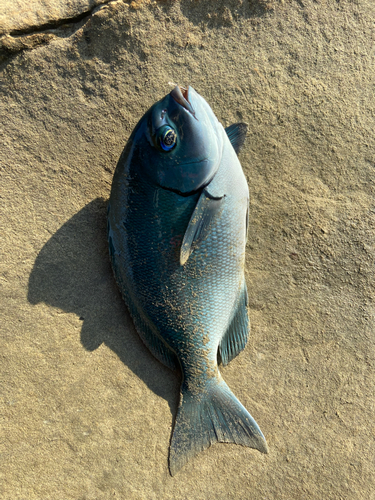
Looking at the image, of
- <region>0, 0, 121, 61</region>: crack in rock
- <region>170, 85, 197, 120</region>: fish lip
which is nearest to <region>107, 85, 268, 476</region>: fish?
<region>170, 85, 197, 120</region>: fish lip

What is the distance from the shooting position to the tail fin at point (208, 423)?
183 cm

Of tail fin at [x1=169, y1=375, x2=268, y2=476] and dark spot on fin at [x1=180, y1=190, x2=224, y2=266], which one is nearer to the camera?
dark spot on fin at [x1=180, y1=190, x2=224, y2=266]

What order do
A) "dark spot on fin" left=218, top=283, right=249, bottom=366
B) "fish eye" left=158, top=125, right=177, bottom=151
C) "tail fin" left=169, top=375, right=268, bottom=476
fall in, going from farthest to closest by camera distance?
"dark spot on fin" left=218, top=283, right=249, bottom=366
"tail fin" left=169, top=375, right=268, bottom=476
"fish eye" left=158, top=125, right=177, bottom=151

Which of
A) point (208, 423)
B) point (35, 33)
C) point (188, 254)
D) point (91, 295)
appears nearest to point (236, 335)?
point (208, 423)

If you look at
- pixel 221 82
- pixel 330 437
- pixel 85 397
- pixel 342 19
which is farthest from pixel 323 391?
pixel 342 19

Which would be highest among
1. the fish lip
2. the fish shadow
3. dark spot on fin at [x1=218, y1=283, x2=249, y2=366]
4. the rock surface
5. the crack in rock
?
the rock surface

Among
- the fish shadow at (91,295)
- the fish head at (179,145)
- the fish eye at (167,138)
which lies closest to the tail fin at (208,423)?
the fish shadow at (91,295)

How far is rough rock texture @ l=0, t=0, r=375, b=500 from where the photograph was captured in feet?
6.21

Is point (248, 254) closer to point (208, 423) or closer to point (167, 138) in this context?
point (167, 138)

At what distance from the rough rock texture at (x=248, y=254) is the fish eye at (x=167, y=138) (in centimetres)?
52

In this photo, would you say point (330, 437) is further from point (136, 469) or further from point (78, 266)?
point (78, 266)

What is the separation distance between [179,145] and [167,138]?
0.21 ft

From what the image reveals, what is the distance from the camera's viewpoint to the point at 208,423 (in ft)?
6.01

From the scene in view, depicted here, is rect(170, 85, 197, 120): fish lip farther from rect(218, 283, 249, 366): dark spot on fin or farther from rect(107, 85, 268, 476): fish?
rect(218, 283, 249, 366): dark spot on fin
